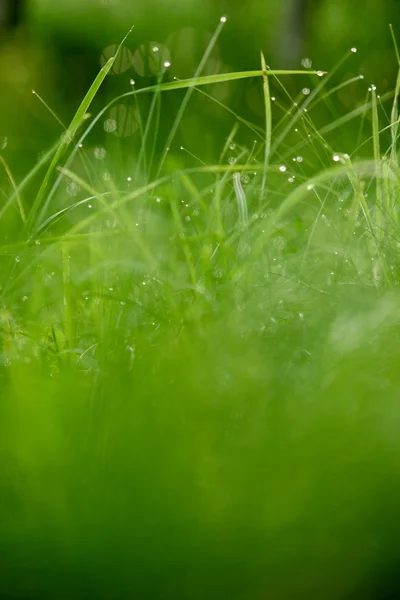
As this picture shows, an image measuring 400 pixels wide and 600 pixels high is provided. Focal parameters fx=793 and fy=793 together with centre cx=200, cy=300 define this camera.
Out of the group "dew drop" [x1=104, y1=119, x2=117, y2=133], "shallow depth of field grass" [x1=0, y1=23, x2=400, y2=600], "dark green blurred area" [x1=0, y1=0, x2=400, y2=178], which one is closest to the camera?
"shallow depth of field grass" [x1=0, y1=23, x2=400, y2=600]

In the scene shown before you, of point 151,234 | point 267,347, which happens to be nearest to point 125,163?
point 151,234

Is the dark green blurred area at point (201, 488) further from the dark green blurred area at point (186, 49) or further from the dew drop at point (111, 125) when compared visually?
the dark green blurred area at point (186, 49)

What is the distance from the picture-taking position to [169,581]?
0.50 meters

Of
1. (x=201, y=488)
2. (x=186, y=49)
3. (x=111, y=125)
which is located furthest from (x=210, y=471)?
(x=186, y=49)

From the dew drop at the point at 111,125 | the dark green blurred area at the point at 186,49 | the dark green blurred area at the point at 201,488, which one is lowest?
the dark green blurred area at the point at 201,488

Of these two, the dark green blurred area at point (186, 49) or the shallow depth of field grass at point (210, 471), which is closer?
the shallow depth of field grass at point (210, 471)

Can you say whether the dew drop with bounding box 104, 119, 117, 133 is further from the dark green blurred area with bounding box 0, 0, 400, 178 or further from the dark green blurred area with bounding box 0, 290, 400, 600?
the dark green blurred area with bounding box 0, 290, 400, 600

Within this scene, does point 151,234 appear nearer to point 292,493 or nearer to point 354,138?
point 292,493

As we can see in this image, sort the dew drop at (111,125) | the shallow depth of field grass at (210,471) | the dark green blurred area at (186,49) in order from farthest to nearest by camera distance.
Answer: the dark green blurred area at (186,49) < the dew drop at (111,125) < the shallow depth of field grass at (210,471)

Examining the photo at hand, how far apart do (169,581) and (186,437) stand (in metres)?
0.09

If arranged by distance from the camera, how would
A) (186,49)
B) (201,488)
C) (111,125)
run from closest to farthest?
(201,488), (111,125), (186,49)

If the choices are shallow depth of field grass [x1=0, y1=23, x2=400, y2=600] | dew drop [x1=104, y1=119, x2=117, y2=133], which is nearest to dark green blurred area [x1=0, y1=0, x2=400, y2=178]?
dew drop [x1=104, y1=119, x2=117, y2=133]

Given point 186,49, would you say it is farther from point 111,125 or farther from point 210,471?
point 210,471

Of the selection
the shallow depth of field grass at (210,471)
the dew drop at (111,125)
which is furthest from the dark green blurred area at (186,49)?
the shallow depth of field grass at (210,471)
